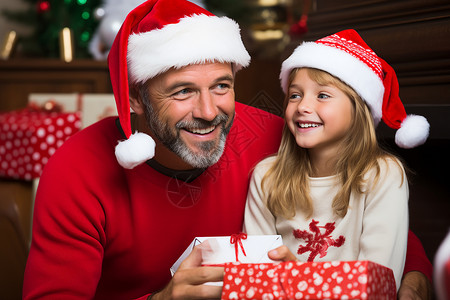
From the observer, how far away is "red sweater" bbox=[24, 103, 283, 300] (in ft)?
4.60

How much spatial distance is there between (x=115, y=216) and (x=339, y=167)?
629mm

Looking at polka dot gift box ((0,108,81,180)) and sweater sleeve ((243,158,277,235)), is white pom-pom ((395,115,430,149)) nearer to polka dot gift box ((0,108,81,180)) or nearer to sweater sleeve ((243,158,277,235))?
sweater sleeve ((243,158,277,235))

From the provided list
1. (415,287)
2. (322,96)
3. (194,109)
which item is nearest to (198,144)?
(194,109)

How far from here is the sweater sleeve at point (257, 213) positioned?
153 centimetres

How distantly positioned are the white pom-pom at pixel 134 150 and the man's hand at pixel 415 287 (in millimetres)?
712

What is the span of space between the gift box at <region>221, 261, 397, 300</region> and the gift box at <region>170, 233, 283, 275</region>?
151mm

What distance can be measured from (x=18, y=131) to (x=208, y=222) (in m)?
1.43

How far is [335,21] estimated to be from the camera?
1817 millimetres

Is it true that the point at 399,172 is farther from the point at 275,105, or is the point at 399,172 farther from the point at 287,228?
the point at 275,105

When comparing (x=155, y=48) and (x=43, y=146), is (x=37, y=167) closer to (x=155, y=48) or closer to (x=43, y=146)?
(x=43, y=146)

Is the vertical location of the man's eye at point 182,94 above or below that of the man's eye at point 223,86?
below

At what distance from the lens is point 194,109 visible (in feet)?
4.59

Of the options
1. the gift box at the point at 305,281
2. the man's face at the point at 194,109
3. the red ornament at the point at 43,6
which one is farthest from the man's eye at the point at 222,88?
the red ornament at the point at 43,6

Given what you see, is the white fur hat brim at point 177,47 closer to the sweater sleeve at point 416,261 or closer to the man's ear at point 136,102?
the man's ear at point 136,102
